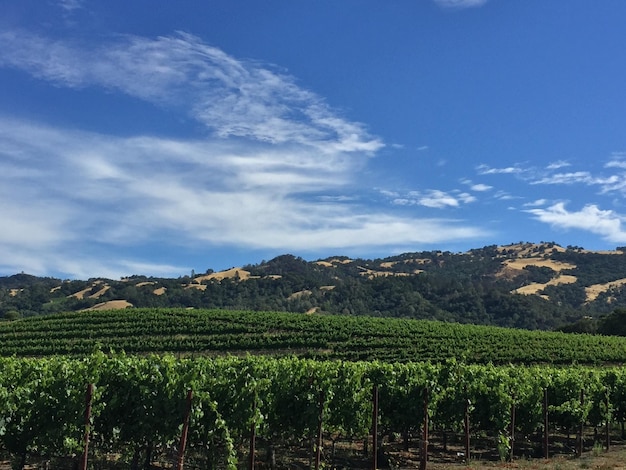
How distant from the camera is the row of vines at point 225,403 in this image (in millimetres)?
11250

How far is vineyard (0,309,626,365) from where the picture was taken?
168 ft

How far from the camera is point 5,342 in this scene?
55.3 m

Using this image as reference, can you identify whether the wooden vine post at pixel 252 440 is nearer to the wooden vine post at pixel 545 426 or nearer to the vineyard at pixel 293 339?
the wooden vine post at pixel 545 426

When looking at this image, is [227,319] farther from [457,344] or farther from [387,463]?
[387,463]

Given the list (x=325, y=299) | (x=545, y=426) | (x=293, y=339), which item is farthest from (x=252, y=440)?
(x=325, y=299)

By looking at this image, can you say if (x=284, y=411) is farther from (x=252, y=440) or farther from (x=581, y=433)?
(x=581, y=433)

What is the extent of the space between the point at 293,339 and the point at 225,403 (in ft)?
144

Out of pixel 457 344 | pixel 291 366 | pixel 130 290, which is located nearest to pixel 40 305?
pixel 130 290

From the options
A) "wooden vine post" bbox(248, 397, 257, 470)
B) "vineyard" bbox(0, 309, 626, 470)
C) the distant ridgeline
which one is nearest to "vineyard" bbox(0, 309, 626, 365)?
"vineyard" bbox(0, 309, 626, 470)

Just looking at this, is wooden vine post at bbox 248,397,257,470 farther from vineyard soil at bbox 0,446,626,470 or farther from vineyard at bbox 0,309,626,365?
vineyard at bbox 0,309,626,365

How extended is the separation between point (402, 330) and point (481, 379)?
44.5 metres

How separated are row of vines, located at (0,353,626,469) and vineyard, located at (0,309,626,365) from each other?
3044cm

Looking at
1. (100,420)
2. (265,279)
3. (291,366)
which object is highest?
(265,279)

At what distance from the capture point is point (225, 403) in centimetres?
1249
